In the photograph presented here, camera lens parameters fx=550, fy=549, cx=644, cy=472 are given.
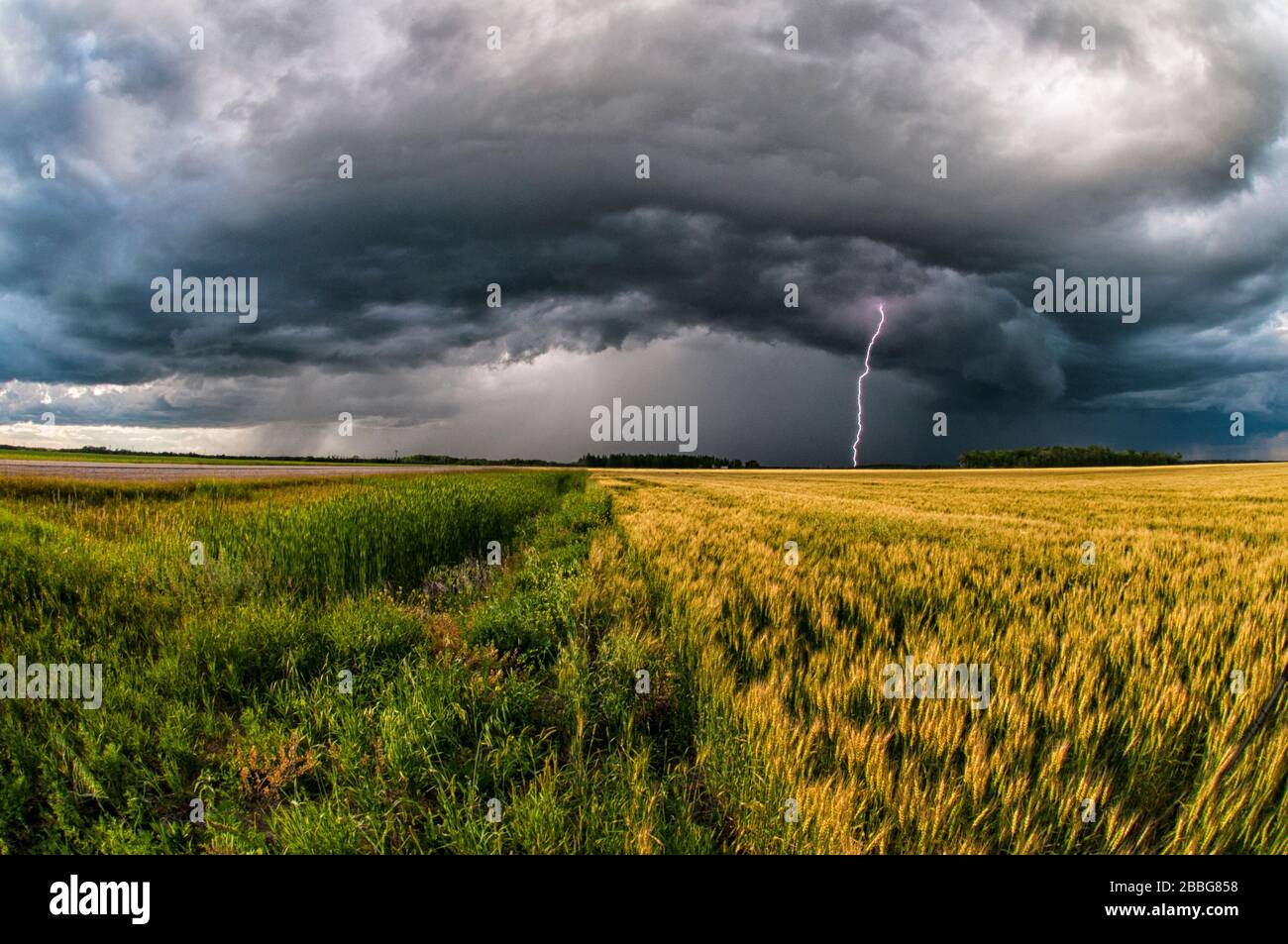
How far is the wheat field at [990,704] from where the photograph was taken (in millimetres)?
2455

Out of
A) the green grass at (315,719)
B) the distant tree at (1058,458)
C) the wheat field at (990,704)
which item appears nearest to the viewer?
the wheat field at (990,704)

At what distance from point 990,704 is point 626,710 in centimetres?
223

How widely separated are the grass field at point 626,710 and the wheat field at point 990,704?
2cm

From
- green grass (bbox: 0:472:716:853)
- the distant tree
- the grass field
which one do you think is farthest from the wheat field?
the distant tree

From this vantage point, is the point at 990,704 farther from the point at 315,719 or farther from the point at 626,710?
the point at 315,719

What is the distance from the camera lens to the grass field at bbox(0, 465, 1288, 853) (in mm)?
2500

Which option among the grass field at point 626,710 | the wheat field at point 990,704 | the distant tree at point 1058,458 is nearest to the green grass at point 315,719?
the grass field at point 626,710

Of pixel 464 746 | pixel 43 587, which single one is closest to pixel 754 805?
pixel 464 746

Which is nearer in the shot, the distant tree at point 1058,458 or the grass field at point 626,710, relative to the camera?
the grass field at point 626,710

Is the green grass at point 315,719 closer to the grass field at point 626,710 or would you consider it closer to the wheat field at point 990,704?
the grass field at point 626,710

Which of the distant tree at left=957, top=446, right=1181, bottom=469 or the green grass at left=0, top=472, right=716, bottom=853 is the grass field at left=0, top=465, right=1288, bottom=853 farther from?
the distant tree at left=957, top=446, right=1181, bottom=469

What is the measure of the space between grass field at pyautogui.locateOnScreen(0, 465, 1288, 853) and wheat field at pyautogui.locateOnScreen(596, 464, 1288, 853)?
22mm

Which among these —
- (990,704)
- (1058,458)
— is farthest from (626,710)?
(1058,458)
